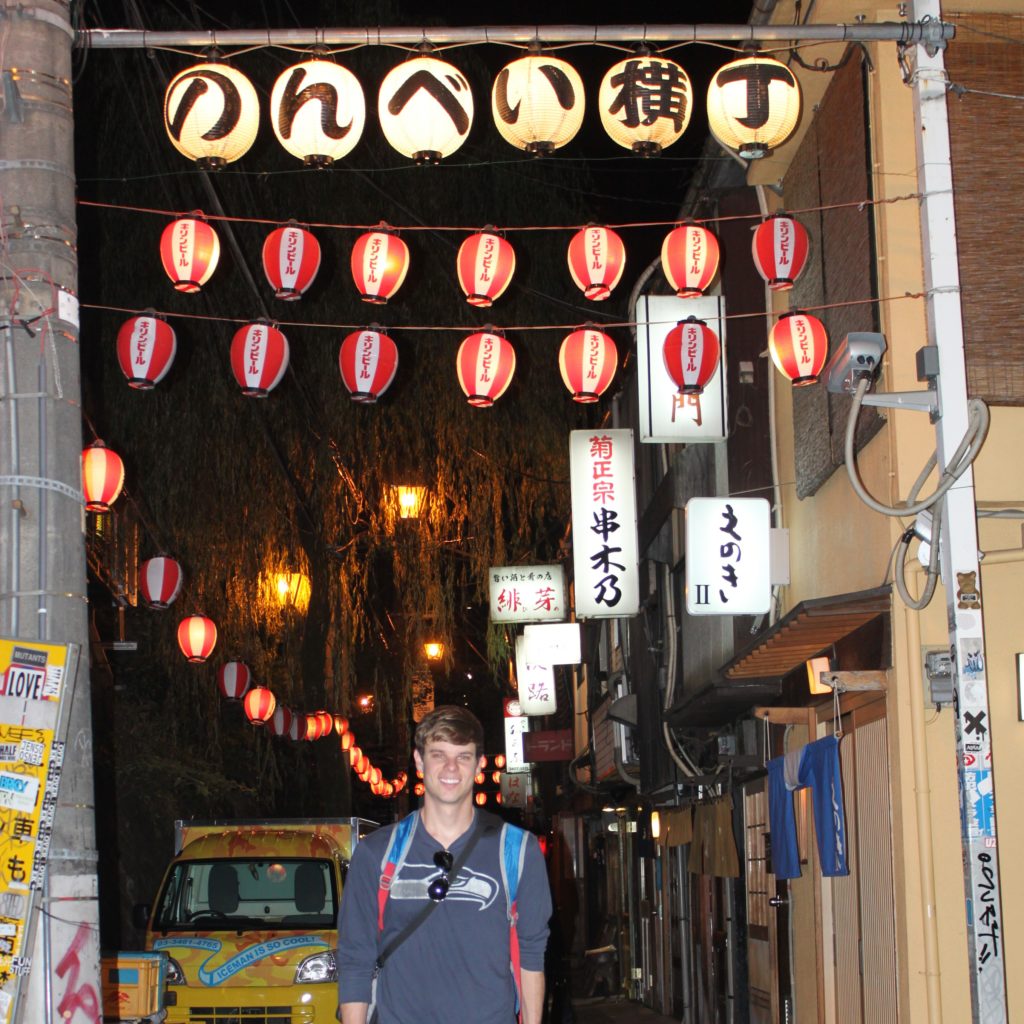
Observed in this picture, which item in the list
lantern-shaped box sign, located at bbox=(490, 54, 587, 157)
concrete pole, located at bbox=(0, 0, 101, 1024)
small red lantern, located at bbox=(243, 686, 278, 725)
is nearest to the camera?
concrete pole, located at bbox=(0, 0, 101, 1024)

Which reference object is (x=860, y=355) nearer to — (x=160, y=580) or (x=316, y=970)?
(x=316, y=970)

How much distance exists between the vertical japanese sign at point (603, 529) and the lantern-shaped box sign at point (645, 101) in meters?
9.52

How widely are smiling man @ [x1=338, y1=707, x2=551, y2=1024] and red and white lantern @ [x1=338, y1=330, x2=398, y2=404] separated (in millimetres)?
7726

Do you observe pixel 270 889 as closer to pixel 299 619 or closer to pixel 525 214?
pixel 525 214

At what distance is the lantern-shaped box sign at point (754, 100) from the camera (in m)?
10.0

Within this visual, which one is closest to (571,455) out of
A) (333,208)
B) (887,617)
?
(333,208)

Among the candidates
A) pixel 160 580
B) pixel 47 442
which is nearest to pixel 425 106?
pixel 47 442

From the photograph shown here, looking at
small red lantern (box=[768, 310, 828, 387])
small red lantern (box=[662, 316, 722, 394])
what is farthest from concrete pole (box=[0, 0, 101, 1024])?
small red lantern (box=[662, 316, 722, 394])

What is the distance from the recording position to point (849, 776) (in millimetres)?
11898

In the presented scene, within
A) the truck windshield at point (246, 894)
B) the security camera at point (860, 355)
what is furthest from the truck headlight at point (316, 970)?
the security camera at point (860, 355)

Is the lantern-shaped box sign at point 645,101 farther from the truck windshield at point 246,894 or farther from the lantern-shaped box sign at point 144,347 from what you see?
the truck windshield at point 246,894

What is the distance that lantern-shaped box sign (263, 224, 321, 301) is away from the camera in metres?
11.4

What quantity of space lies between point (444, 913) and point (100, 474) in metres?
10.7

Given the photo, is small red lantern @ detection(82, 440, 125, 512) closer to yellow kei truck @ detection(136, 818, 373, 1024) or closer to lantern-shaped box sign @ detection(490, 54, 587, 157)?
yellow kei truck @ detection(136, 818, 373, 1024)
